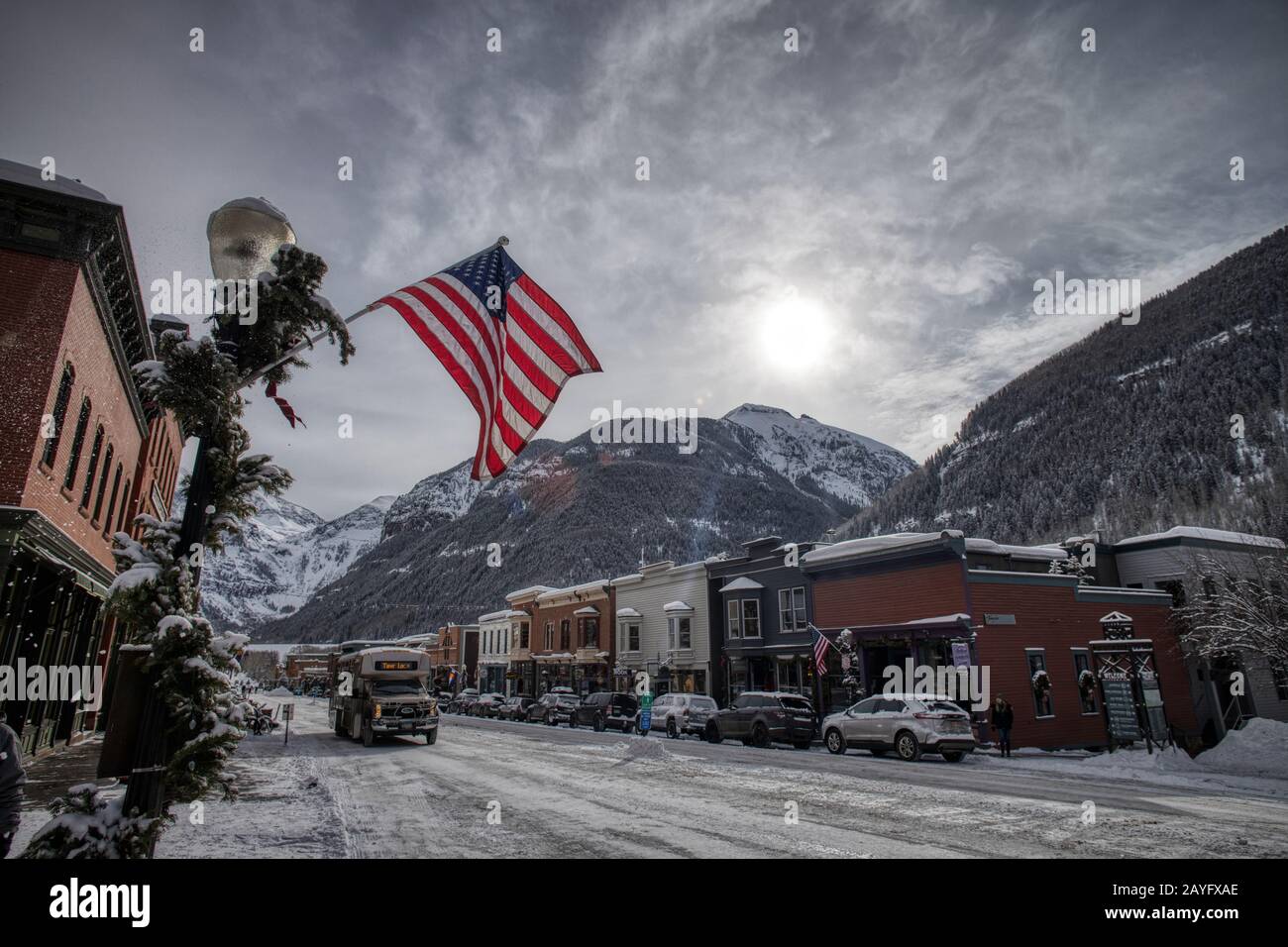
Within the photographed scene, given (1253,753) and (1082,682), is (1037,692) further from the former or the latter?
(1253,753)

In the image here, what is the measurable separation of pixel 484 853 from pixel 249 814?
466 cm

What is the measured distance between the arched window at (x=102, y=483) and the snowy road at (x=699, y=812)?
732 cm

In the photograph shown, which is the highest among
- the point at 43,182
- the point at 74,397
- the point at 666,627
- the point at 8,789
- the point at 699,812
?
the point at 43,182

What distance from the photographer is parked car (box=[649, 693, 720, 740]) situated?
28.9 metres

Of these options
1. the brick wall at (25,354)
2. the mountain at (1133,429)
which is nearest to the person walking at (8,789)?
the brick wall at (25,354)

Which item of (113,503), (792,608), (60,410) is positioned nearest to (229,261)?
(60,410)

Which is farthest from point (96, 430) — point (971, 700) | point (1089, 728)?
point (1089, 728)

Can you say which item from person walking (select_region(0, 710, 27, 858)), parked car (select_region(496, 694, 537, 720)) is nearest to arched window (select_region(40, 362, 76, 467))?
person walking (select_region(0, 710, 27, 858))

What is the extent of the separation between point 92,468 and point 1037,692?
29941 mm

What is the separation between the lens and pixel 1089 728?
86.2 ft

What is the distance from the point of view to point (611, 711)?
33.6 meters

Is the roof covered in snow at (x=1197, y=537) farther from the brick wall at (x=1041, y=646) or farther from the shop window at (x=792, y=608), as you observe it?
the shop window at (x=792, y=608)

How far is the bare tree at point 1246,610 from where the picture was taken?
2145 centimetres
